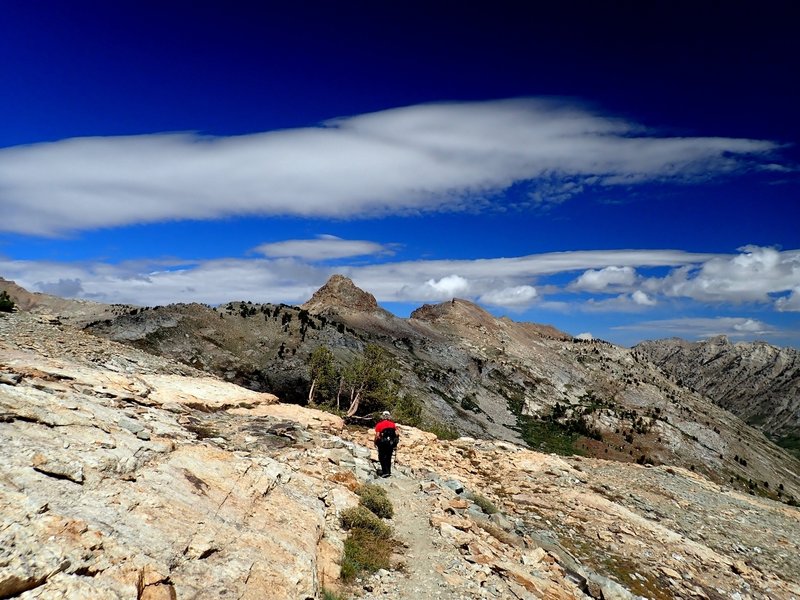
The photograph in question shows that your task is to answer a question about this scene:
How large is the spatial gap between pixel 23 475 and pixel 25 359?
525 inches

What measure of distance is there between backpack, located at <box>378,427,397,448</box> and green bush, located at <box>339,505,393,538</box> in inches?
214

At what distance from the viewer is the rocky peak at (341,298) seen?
454 ft

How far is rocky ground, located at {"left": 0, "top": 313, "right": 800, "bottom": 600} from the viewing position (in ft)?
25.7

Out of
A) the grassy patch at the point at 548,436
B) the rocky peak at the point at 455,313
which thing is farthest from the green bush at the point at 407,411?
the rocky peak at the point at 455,313

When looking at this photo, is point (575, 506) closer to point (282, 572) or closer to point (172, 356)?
point (282, 572)

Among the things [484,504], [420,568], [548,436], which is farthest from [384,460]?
[548,436]

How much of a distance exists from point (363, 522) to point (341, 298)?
129 m

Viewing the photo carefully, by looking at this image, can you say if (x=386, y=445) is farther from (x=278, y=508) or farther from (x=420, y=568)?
(x=278, y=508)

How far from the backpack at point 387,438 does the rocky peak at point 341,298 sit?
114296 millimetres

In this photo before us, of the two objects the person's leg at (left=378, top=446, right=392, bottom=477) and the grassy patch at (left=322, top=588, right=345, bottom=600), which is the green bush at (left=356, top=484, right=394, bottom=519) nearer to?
the person's leg at (left=378, top=446, right=392, bottom=477)

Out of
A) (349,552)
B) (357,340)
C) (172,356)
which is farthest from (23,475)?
(357,340)

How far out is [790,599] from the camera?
16.9 m

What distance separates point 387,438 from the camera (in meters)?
19.4

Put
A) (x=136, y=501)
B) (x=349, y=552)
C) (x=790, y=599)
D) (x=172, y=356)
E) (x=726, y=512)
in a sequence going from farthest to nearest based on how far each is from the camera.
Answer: (x=172, y=356)
(x=726, y=512)
(x=790, y=599)
(x=349, y=552)
(x=136, y=501)
